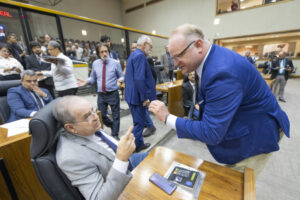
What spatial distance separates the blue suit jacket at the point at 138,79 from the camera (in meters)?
1.74

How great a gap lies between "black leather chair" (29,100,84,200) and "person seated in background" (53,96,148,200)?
36mm

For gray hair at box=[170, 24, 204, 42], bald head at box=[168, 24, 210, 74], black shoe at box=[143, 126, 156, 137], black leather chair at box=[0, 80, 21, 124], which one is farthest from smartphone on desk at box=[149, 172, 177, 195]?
→ black leather chair at box=[0, 80, 21, 124]

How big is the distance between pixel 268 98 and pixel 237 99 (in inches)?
12.2

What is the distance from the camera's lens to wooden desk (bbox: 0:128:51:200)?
108 centimetres

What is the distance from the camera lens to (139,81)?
5.78 ft

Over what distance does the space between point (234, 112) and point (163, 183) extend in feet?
1.75

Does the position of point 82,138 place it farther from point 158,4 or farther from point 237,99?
point 158,4

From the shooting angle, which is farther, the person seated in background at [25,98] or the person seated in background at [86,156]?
the person seated in background at [25,98]

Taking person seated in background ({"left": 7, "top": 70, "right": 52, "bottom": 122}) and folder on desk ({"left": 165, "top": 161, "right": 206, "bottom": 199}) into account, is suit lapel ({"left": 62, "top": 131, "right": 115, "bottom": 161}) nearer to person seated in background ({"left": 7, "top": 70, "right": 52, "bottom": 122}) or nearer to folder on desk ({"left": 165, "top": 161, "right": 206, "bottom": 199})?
folder on desk ({"left": 165, "top": 161, "right": 206, "bottom": 199})

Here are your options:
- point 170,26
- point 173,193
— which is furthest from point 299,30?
point 173,193

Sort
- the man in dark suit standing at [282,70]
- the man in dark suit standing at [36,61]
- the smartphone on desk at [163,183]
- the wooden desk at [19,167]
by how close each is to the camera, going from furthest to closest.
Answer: the man in dark suit standing at [282,70]
the man in dark suit standing at [36,61]
the wooden desk at [19,167]
the smartphone on desk at [163,183]

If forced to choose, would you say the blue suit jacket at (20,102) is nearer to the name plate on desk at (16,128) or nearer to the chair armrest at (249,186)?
the name plate on desk at (16,128)

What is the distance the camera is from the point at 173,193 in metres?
0.74

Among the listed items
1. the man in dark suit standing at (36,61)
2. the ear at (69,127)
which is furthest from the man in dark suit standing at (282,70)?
the man in dark suit standing at (36,61)
